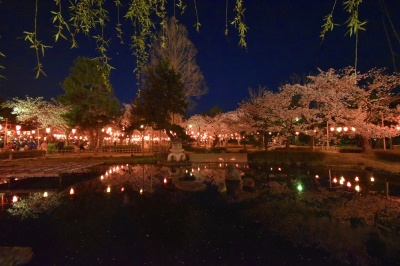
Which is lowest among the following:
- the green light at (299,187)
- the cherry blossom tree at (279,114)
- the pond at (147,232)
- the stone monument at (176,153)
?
the pond at (147,232)

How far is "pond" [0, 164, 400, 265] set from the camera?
6031mm

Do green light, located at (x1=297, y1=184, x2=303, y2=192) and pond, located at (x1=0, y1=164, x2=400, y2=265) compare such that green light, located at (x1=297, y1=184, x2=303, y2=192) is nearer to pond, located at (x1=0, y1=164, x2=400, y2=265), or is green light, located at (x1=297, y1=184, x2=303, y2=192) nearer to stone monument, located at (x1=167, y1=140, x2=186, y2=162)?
pond, located at (x1=0, y1=164, x2=400, y2=265)

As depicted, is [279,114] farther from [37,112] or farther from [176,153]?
[37,112]

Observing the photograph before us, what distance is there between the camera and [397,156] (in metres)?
19.7

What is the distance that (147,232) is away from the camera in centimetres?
763

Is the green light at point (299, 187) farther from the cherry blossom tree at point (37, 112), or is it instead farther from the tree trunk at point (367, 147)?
the cherry blossom tree at point (37, 112)

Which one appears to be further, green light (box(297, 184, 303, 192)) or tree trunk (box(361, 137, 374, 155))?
tree trunk (box(361, 137, 374, 155))

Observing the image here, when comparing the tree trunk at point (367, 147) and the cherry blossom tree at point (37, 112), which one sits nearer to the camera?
the tree trunk at point (367, 147)

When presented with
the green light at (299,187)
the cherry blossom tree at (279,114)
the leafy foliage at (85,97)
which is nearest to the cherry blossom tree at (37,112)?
the leafy foliage at (85,97)

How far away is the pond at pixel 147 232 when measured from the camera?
6.03 metres

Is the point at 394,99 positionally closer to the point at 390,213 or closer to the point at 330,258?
the point at 390,213

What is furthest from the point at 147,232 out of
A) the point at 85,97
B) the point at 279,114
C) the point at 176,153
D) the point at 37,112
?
the point at 37,112

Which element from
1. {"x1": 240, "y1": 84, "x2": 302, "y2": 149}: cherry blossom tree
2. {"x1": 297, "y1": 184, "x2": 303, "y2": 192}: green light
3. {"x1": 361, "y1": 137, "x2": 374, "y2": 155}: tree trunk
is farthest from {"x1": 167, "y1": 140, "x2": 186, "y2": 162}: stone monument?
{"x1": 361, "y1": 137, "x2": 374, "y2": 155}: tree trunk

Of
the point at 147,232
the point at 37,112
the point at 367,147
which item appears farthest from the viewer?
the point at 37,112
